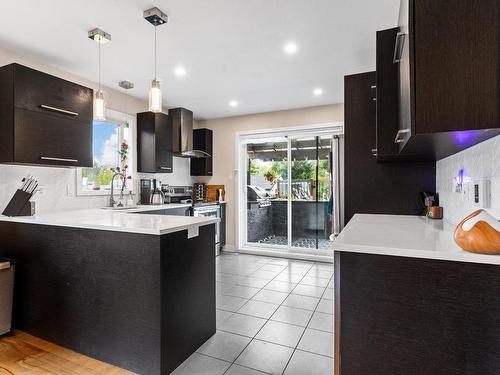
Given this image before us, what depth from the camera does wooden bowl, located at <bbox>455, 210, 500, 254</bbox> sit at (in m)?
0.92

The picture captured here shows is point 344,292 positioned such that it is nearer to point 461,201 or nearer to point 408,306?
point 408,306

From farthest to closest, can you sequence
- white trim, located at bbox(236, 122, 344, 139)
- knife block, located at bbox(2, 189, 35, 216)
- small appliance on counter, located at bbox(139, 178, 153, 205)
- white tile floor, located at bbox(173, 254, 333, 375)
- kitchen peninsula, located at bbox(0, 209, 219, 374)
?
1. white trim, located at bbox(236, 122, 344, 139)
2. small appliance on counter, located at bbox(139, 178, 153, 205)
3. knife block, located at bbox(2, 189, 35, 216)
4. white tile floor, located at bbox(173, 254, 333, 375)
5. kitchen peninsula, located at bbox(0, 209, 219, 374)

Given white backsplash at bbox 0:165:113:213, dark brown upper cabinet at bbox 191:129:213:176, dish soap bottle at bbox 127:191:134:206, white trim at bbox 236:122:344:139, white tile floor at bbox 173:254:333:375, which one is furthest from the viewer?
dark brown upper cabinet at bbox 191:129:213:176

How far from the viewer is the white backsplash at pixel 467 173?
3.94 ft

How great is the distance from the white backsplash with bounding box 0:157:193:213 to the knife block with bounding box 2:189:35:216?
0.62 feet

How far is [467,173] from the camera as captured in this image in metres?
1.59

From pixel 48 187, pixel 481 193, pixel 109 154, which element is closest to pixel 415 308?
pixel 481 193

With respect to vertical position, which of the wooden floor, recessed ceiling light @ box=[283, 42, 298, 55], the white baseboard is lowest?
the wooden floor

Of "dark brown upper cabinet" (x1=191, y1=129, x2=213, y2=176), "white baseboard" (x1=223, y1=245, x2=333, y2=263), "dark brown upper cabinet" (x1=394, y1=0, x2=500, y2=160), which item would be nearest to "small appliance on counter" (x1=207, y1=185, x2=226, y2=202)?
"dark brown upper cabinet" (x1=191, y1=129, x2=213, y2=176)

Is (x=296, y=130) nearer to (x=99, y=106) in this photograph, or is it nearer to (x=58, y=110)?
(x=99, y=106)

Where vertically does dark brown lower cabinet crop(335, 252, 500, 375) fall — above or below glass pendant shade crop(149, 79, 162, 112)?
below

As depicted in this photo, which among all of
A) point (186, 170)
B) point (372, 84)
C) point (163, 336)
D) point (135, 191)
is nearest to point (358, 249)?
point (163, 336)

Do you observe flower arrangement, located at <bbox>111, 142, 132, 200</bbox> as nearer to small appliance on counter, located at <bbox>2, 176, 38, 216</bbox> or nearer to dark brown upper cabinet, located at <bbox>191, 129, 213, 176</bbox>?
small appliance on counter, located at <bbox>2, 176, 38, 216</bbox>

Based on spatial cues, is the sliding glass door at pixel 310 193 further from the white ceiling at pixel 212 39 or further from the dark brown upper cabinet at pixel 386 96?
the dark brown upper cabinet at pixel 386 96
